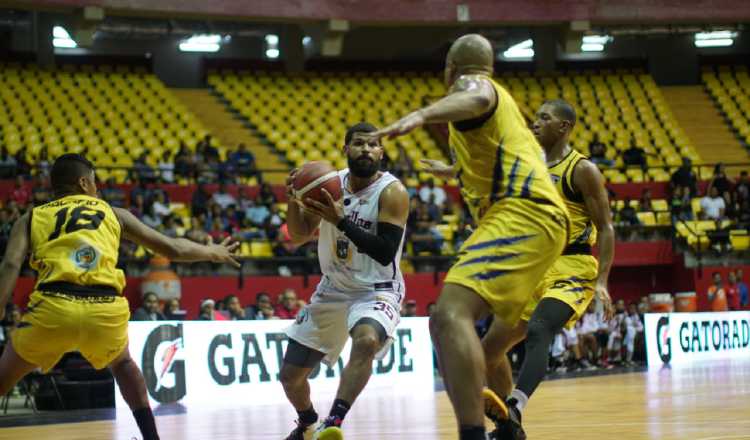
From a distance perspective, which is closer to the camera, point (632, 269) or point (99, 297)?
point (99, 297)

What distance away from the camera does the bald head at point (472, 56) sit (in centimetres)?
553

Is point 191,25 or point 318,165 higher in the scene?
point 191,25

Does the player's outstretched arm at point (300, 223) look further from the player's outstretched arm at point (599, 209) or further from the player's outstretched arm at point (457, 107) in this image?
the player's outstretched arm at point (457, 107)

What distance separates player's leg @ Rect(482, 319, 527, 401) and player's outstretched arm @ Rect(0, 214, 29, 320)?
276 cm

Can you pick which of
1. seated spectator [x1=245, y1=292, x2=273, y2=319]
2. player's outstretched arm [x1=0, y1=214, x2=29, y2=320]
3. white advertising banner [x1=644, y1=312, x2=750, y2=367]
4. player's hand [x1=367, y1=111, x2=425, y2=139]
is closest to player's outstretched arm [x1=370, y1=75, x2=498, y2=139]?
player's hand [x1=367, y1=111, x2=425, y2=139]

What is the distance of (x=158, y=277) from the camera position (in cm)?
1891

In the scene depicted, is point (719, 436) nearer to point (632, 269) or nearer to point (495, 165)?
point (495, 165)

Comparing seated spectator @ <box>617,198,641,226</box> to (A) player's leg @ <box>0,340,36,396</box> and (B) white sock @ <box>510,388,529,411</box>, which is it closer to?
(B) white sock @ <box>510,388,529,411</box>

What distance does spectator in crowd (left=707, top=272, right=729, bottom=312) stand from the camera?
908 inches

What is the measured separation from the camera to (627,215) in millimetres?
24812

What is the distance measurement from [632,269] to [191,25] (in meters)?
13.5

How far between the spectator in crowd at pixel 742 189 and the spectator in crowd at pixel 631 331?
566 cm

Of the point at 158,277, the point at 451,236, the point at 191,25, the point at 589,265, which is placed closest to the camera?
the point at 589,265

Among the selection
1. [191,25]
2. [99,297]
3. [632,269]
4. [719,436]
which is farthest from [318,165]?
[191,25]
